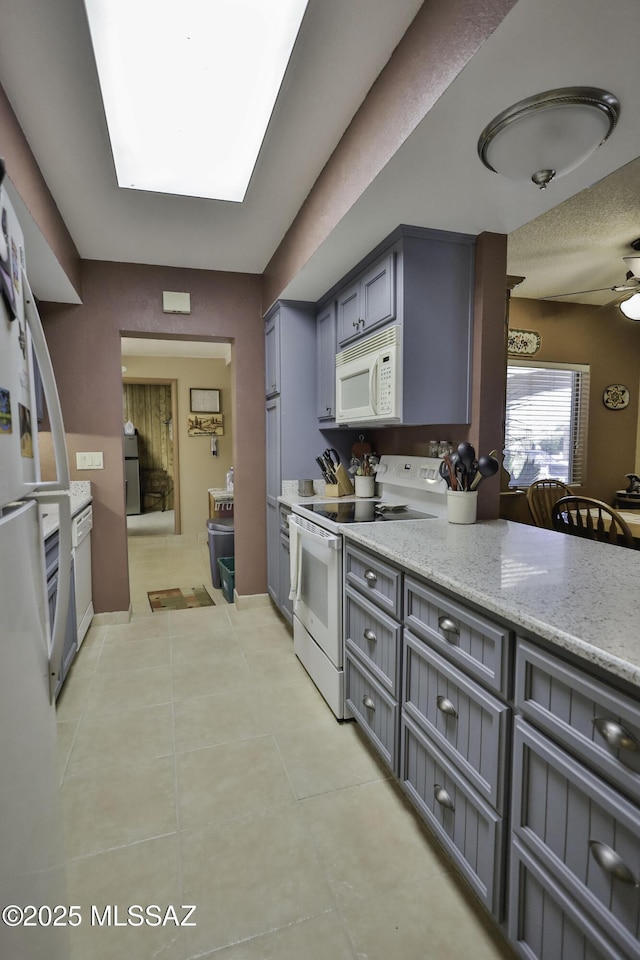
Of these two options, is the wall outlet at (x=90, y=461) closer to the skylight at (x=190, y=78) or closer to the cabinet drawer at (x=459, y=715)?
the skylight at (x=190, y=78)

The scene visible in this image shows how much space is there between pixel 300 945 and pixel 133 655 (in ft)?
6.57

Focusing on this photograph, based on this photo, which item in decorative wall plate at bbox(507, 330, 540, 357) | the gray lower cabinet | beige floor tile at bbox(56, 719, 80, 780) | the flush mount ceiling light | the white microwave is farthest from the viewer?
decorative wall plate at bbox(507, 330, 540, 357)

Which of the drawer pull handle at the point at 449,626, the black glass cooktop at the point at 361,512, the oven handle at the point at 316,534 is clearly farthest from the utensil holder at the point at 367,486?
the drawer pull handle at the point at 449,626

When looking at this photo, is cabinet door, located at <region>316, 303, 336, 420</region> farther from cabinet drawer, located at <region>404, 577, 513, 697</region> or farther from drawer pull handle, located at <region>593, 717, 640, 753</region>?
drawer pull handle, located at <region>593, 717, 640, 753</region>

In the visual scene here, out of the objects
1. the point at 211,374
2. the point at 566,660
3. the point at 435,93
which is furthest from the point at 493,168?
the point at 211,374

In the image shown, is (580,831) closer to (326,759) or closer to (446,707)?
(446,707)

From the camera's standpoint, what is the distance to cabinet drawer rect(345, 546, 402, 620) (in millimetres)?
1665

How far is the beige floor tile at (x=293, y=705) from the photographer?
7.28 feet

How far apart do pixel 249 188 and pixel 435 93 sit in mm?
1260

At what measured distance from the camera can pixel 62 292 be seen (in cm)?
300

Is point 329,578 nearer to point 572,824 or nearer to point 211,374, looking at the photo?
point 572,824

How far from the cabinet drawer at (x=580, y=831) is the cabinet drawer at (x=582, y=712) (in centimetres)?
4

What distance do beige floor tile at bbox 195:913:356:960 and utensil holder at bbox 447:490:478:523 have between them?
56.4 inches

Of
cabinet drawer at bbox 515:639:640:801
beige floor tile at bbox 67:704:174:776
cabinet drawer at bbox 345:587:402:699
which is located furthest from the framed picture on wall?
cabinet drawer at bbox 515:639:640:801
